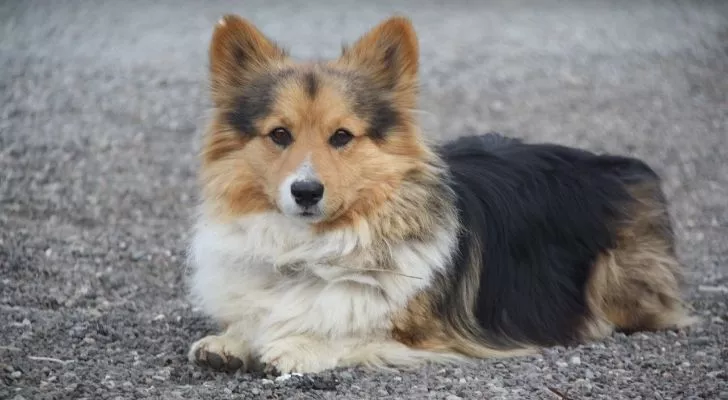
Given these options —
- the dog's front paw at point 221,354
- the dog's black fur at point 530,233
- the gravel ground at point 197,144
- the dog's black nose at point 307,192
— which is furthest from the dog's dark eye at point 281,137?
the gravel ground at point 197,144

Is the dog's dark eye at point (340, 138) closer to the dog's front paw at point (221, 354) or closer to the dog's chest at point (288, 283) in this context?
the dog's chest at point (288, 283)

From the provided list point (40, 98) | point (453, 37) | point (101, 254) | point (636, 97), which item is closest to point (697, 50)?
point (636, 97)

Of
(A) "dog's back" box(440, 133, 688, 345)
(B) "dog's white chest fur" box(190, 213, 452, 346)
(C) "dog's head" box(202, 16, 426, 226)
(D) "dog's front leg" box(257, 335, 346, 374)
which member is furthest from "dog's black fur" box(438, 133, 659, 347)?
(D) "dog's front leg" box(257, 335, 346, 374)

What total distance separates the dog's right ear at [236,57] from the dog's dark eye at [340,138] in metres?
0.60

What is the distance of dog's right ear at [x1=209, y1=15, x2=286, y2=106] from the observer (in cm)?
518

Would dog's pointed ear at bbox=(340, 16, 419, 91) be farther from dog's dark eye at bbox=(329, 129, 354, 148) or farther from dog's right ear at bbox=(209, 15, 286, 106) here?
dog's right ear at bbox=(209, 15, 286, 106)

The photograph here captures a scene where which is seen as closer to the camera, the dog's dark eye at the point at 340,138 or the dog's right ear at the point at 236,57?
the dog's dark eye at the point at 340,138

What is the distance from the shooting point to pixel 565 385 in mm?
4473

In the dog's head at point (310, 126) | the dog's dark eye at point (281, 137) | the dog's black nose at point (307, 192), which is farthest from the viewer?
the dog's dark eye at point (281, 137)

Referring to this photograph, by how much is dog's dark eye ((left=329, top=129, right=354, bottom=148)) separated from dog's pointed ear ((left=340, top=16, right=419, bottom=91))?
389mm

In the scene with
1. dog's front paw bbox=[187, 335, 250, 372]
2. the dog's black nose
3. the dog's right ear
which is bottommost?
dog's front paw bbox=[187, 335, 250, 372]

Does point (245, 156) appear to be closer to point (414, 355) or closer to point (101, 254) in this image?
point (414, 355)

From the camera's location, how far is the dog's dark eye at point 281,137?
4.90m

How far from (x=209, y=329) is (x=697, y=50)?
36.9ft
